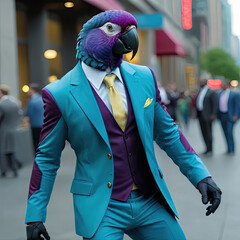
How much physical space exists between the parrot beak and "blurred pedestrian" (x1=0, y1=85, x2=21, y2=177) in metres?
7.64

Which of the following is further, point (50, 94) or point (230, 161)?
point (230, 161)

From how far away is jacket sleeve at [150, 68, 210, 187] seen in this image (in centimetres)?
280

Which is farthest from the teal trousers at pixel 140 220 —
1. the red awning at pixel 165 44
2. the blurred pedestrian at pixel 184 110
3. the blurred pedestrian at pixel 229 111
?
the red awning at pixel 165 44

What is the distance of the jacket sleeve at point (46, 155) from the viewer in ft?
8.64

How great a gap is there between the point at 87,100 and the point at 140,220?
69cm

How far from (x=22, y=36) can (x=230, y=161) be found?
7120mm

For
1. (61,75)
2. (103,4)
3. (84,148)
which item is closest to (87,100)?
(84,148)

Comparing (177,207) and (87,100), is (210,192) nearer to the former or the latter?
(87,100)

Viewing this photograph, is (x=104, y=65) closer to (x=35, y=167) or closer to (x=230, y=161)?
(x=35, y=167)

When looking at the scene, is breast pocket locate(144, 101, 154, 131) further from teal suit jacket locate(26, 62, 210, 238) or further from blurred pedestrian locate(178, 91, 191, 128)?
blurred pedestrian locate(178, 91, 191, 128)

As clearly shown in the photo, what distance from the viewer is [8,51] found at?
1155cm

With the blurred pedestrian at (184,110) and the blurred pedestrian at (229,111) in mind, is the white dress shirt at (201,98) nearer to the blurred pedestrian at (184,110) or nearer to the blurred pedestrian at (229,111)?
the blurred pedestrian at (229,111)

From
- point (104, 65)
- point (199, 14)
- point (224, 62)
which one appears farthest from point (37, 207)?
point (224, 62)

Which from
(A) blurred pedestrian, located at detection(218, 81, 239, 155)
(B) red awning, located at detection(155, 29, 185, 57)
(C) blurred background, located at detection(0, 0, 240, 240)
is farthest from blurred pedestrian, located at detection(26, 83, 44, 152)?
(B) red awning, located at detection(155, 29, 185, 57)
